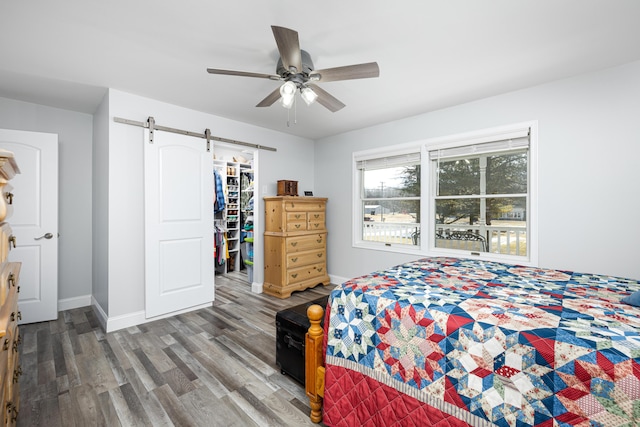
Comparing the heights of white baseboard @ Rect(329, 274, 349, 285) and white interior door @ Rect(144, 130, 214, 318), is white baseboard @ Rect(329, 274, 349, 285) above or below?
below

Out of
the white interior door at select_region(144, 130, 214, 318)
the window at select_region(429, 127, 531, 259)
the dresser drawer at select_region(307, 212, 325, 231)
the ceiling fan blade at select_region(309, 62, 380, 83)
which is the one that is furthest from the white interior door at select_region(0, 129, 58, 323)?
the window at select_region(429, 127, 531, 259)

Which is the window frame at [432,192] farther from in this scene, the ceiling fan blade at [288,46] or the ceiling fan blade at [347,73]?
the ceiling fan blade at [288,46]

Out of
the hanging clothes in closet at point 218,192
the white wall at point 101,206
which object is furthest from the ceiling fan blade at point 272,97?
the hanging clothes in closet at point 218,192

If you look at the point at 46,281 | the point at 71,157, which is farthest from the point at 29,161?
the point at 46,281

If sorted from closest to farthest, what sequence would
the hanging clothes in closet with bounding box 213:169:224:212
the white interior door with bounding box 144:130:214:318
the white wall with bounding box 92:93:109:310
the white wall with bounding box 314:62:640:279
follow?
1. the white wall with bounding box 314:62:640:279
2. the white wall with bounding box 92:93:109:310
3. the white interior door with bounding box 144:130:214:318
4. the hanging clothes in closet with bounding box 213:169:224:212

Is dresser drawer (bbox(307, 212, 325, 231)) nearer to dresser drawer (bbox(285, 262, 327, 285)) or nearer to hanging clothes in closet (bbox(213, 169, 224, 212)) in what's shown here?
dresser drawer (bbox(285, 262, 327, 285))

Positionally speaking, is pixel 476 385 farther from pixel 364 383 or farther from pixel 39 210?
pixel 39 210

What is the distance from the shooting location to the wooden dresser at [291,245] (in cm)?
395

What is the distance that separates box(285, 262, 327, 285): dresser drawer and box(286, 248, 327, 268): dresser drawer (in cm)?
6

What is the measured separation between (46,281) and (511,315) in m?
4.43

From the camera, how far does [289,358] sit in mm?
2047

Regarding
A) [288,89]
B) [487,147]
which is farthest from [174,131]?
[487,147]

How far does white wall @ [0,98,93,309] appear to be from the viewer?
11.2ft

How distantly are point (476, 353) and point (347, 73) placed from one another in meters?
1.80
